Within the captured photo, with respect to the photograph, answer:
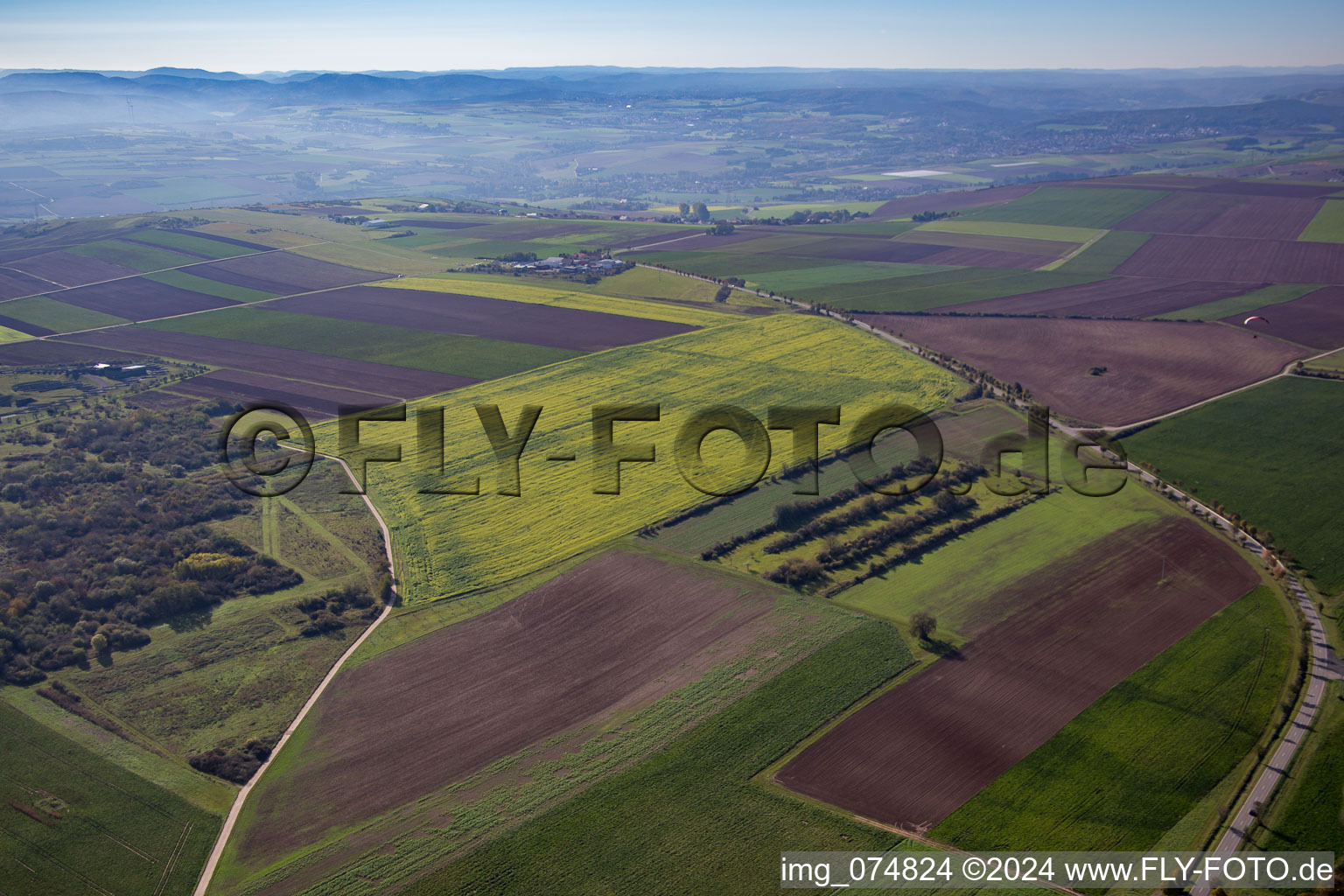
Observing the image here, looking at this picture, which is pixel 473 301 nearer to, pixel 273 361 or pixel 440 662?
pixel 273 361

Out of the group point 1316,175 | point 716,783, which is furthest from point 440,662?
point 1316,175

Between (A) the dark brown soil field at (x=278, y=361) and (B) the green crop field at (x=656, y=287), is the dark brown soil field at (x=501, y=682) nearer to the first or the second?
(A) the dark brown soil field at (x=278, y=361)

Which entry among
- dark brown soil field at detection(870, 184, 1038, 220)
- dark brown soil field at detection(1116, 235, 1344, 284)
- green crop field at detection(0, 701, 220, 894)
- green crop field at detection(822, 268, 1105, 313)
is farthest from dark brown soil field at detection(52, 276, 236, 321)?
dark brown soil field at detection(1116, 235, 1344, 284)

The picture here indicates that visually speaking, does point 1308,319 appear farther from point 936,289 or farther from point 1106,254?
point 936,289

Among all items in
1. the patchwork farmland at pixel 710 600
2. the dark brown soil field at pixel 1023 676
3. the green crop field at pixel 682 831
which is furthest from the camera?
the dark brown soil field at pixel 1023 676

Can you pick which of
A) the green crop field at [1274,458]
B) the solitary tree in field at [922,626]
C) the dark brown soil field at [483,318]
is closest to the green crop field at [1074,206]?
the green crop field at [1274,458]

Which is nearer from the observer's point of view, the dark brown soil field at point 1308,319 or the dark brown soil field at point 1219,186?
the dark brown soil field at point 1308,319
